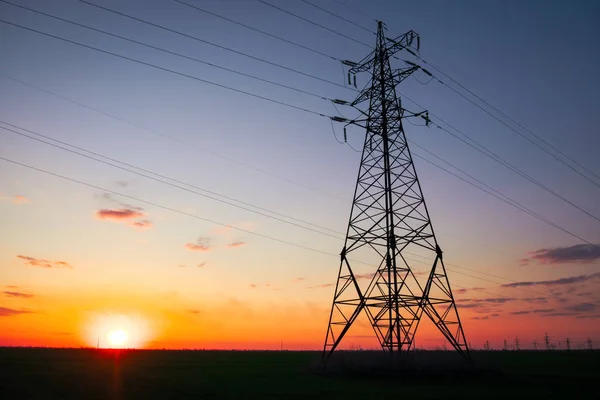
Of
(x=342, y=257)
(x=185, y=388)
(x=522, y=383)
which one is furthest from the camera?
(x=342, y=257)

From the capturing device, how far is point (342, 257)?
36.1 meters

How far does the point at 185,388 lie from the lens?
95.2 feet

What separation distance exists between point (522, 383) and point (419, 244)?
12.7m

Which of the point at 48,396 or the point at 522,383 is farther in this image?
the point at 522,383

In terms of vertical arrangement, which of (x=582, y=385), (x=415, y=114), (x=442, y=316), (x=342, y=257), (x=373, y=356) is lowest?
(x=582, y=385)

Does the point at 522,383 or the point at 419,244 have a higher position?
the point at 419,244

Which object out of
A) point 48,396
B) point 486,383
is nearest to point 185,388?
point 48,396

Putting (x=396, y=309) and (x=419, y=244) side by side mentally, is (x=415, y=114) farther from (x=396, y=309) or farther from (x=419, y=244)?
(x=396, y=309)

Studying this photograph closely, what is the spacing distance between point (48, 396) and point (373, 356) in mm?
21797

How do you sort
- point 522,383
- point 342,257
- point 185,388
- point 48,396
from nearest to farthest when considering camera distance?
1. point 48,396
2. point 185,388
3. point 522,383
4. point 342,257

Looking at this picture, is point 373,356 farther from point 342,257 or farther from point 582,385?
point 582,385

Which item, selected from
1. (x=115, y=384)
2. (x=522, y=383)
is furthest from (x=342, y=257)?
(x=115, y=384)

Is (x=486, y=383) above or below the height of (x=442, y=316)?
below

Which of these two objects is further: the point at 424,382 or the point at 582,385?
the point at 582,385
